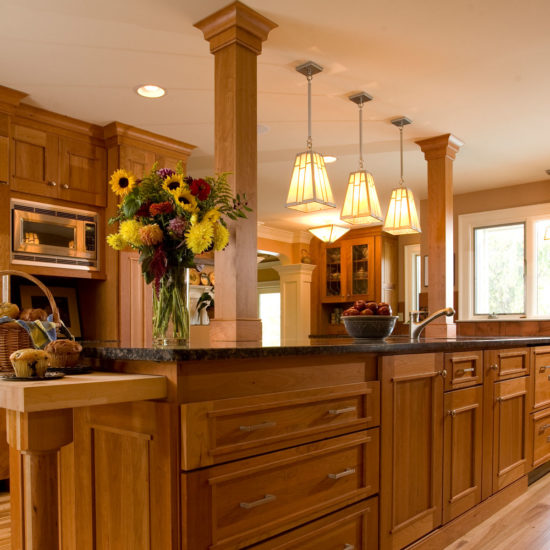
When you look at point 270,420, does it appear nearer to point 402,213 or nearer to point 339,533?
point 339,533

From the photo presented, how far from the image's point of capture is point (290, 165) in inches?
194

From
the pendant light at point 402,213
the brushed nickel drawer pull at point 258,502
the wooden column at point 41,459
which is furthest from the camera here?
the pendant light at point 402,213

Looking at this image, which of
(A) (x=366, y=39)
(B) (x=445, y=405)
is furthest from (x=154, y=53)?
(B) (x=445, y=405)

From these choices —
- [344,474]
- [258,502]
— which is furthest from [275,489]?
[344,474]

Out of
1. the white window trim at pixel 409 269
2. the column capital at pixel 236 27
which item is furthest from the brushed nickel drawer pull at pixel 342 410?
the white window trim at pixel 409 269

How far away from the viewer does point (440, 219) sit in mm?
4102

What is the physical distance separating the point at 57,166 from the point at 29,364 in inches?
104

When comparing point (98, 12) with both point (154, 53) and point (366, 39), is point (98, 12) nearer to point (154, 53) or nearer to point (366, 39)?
point (154, 53)

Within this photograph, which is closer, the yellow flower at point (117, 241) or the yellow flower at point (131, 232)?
the yellow flower at point (131, 232)

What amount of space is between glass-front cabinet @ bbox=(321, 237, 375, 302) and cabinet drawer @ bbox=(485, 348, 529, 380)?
4741 mm

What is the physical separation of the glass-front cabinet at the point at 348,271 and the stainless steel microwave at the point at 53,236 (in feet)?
16.1

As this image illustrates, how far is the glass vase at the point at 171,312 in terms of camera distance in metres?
1.85

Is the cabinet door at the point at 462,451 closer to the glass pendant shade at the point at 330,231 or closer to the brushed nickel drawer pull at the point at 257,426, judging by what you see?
the brushed nickel drawer pull at the point at 257,426

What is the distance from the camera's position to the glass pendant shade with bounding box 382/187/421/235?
12.1 ft
